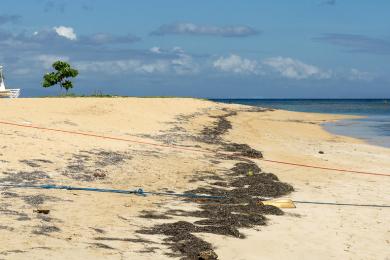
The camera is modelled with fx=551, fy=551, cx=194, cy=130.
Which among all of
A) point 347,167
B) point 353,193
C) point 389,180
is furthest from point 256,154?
point 353,193

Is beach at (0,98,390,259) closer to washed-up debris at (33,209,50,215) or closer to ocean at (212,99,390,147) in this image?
washed-up debris at (33,209,50,215)

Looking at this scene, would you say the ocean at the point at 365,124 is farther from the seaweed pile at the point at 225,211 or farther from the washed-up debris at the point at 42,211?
the washed-up debris at the point at 42,211

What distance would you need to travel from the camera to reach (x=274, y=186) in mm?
14445

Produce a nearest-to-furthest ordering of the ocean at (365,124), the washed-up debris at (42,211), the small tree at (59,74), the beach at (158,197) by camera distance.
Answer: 1. the beach at (158,197)
2. the washed-up debris at (42,211)
3. the ocean at (365,124)
4. the small tree at (59,74)

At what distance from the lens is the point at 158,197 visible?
12.6 m

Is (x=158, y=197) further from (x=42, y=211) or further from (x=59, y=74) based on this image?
(x=59, y=74)

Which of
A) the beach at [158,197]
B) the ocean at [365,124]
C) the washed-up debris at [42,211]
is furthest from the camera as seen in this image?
the ocean at [365,124]

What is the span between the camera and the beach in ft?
28.9

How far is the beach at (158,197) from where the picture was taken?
8.81 m

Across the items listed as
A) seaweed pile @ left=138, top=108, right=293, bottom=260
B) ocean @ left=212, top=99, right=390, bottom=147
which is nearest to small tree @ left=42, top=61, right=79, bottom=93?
ocean @ left=212, top=99, right=390, bottom=147

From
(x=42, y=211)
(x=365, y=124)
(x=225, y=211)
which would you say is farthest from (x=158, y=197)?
(x=365, y=124)

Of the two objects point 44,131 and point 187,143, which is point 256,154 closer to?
point 187,143

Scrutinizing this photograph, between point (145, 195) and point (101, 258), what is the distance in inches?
191

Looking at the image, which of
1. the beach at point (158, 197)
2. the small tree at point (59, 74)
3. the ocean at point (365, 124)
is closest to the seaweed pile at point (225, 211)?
the beach at point (158, 197)
